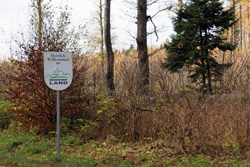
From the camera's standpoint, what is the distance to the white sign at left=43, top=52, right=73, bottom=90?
6.35 metres

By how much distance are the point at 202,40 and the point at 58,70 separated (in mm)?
8752

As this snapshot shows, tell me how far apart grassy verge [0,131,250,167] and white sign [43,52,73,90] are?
1.97 m

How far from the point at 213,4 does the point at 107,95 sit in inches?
275

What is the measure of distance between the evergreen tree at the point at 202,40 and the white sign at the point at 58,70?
25.3 ft

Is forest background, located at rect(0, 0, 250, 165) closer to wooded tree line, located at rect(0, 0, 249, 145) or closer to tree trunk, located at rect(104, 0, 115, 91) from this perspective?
wooded tree line, located at rect(0, 0, 249, 145)

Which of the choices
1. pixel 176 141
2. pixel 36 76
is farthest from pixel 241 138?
pixel 36 76

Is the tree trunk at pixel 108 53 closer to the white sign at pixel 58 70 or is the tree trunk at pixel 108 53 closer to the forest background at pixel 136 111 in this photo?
the forest background at pixel 136 111

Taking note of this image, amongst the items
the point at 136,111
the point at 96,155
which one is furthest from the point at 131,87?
the point at 96,155

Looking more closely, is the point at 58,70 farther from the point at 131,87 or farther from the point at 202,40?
the point at 202,40

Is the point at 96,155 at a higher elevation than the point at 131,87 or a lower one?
lower

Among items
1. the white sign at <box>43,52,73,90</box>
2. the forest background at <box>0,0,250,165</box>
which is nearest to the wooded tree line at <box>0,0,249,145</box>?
the forest background at <box>0,0,250,165</box>

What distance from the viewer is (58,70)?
6395 mm

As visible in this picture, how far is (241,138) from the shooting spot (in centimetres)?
720

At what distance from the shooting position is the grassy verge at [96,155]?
6.41 m
